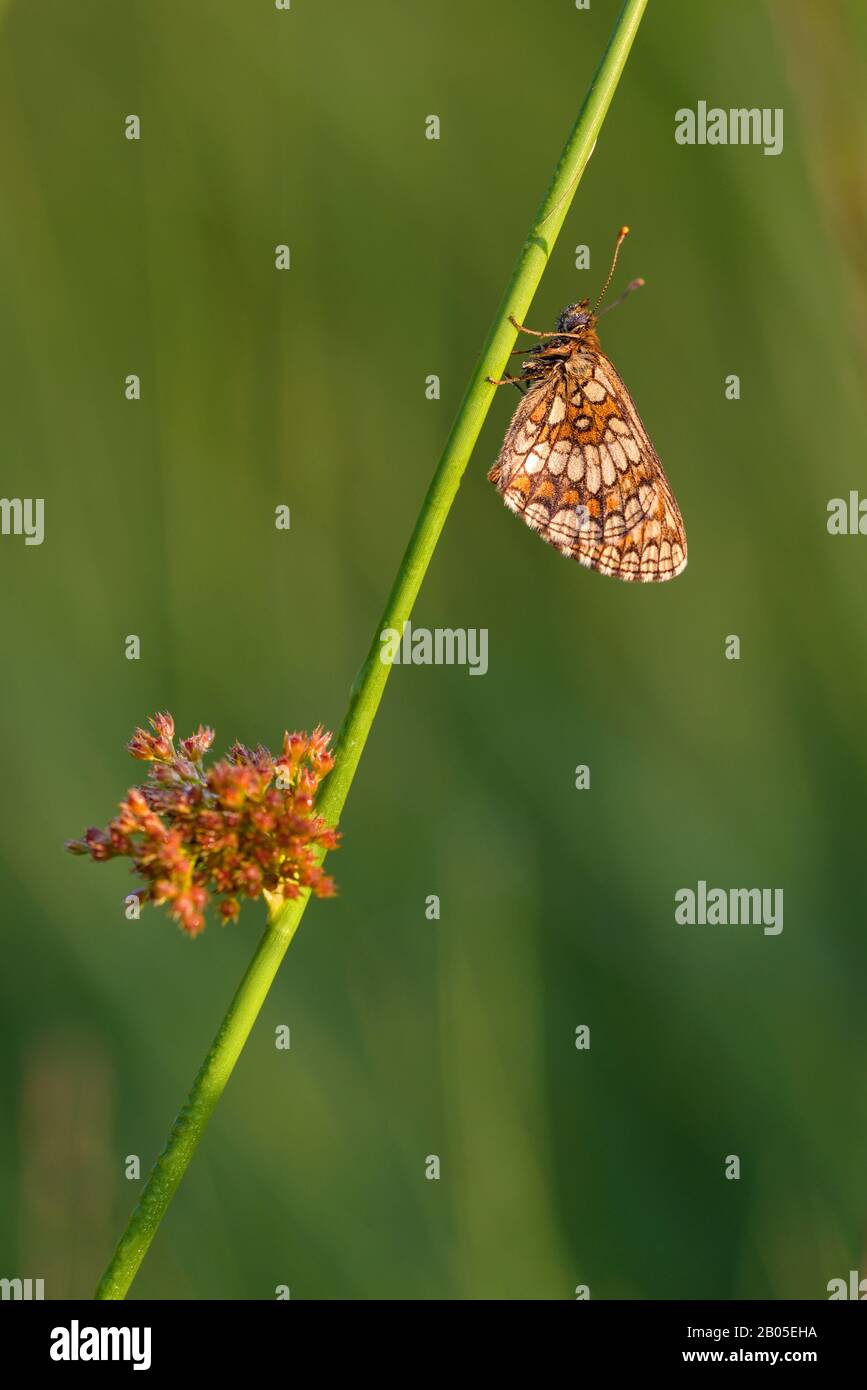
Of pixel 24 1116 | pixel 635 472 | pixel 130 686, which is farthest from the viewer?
pixel 130 686

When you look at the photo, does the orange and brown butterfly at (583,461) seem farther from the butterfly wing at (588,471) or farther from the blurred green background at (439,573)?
the blurred green background at (439,573)

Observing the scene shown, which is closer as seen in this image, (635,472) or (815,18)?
(635,472)

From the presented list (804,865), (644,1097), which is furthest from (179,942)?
(804,865)

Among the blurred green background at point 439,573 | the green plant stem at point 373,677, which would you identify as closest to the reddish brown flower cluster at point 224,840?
the green plant stem at point 373,677

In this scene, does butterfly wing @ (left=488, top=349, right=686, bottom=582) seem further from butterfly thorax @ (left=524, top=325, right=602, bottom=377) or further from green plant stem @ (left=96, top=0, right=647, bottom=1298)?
green plant stem @ (left=96, top=0, right=647, bottom=1298)

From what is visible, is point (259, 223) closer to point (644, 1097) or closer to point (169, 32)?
point (169, 32)

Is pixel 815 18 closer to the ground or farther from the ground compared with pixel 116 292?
farther from the ground

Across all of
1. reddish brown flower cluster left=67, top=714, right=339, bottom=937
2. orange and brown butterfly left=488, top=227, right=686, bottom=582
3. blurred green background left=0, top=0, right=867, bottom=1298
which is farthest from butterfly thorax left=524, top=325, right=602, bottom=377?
reddish brown flower cluster left=67, top=714, right=339, bottom=937

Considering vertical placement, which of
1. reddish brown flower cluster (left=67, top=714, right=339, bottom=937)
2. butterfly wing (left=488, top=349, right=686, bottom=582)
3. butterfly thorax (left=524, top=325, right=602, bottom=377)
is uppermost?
butterfly thorax (left=524, top=325, right=602, bottom=377)

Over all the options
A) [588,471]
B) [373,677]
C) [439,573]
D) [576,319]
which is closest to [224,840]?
[373,677]
